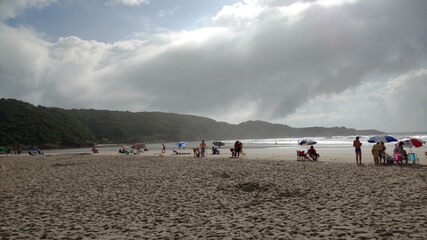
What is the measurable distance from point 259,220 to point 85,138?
160461 mm

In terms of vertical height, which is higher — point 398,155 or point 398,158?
point 398,155

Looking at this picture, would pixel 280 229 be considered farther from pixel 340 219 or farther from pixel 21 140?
pixel 21 140

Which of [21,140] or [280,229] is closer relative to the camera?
[280,229]

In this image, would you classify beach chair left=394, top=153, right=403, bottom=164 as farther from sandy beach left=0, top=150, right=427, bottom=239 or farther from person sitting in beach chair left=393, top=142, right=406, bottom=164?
sandy beach left=0, top=150, right=427, bottom=239

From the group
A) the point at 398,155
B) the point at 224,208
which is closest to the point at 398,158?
the point at 398,155

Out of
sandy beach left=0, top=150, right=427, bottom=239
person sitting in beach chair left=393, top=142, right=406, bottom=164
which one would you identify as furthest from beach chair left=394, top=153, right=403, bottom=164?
sandy beach left=0, top=150, right=427, bottom=239

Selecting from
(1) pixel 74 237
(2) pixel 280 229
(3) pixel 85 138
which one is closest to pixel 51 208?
(1) pixel 74 237

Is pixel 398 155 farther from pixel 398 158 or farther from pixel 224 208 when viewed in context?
pixel 224 208

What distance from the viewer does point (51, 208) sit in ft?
36.2

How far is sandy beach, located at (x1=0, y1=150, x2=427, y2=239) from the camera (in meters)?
7.69

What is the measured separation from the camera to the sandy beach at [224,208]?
25.2 feet

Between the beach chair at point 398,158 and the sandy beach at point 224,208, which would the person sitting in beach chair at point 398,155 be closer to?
the beach chair at point 398,158

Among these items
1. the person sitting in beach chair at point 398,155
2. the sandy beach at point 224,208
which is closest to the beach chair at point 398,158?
the person sitting in beach chair at point 398,155

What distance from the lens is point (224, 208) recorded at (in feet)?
34.8
